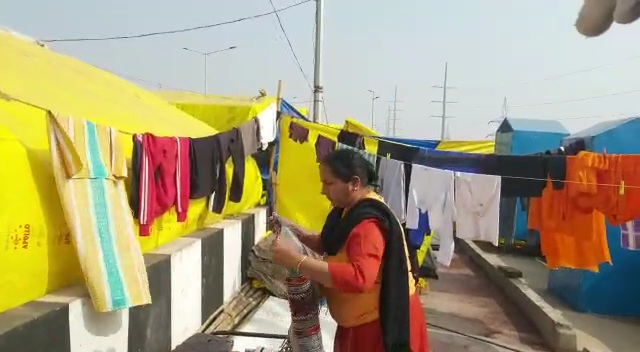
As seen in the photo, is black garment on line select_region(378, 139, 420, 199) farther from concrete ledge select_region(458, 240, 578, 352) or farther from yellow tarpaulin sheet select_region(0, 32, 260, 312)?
concrete ledge select_region(458, 240, 578, 352)

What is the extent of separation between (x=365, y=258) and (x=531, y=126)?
1198 centimetres

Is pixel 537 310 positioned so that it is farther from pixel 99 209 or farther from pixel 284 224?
pixel 99 209

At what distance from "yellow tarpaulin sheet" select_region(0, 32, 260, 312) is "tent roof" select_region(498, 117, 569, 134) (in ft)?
31.4

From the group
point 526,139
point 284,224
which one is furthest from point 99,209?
point 526,139

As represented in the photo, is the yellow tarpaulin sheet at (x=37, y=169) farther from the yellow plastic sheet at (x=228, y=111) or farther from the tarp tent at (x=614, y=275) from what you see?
the tarp tent at (x=614, y=275)

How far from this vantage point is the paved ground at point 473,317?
21.1ft

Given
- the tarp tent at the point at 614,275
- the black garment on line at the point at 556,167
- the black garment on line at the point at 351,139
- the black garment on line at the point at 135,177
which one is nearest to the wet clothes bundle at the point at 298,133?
the black garment on line at the point at 351,139

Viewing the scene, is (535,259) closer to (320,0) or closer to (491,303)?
(491,303)

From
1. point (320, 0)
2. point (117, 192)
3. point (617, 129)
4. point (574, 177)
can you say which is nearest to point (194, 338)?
point (117, 192)

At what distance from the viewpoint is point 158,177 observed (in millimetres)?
4527

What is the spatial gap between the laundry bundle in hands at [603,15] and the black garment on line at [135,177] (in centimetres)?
313

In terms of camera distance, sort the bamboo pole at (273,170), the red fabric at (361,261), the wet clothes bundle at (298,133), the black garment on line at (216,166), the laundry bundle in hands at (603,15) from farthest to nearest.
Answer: the bamboo pole at (273,170) < the wet clothes bundle at (298,133) < the black garment on line at (216,166) < the red fabric at (361,261) < the laundry bundle in hands at (603,15)

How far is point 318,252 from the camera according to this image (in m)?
2.76

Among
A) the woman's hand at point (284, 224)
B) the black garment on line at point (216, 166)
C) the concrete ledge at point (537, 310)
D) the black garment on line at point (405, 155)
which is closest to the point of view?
the woman's hand at point (284, 224)
